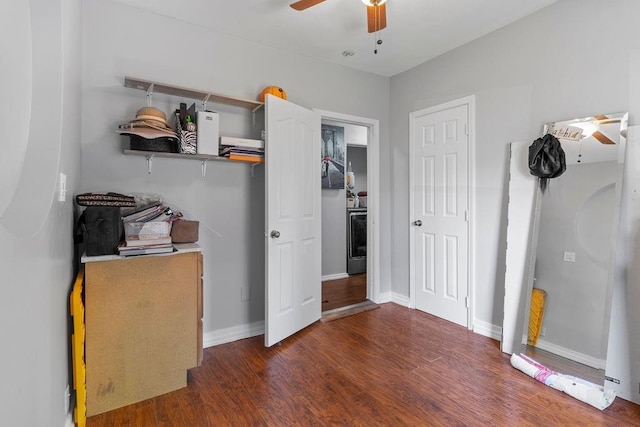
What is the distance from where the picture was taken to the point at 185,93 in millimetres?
2488

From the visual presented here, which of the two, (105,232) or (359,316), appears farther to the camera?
(359,316)

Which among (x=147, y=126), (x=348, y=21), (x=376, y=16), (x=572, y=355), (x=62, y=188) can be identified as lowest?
(x=572, y=355)

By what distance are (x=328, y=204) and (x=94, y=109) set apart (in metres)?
3.22

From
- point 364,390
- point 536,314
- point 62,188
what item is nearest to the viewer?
point 62,188

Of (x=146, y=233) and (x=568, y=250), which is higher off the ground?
(x=146, y=233)

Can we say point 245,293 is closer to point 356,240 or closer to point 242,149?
point 242,149

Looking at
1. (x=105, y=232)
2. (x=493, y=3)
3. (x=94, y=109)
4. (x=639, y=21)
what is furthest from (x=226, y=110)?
(x=639, y=21)

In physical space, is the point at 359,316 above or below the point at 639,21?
below

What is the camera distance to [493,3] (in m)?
2.42

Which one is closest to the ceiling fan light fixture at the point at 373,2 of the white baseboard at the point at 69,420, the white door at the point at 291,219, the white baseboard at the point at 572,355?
the white door at the point at 291,219

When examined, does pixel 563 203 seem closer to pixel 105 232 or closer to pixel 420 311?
pixel 420 311

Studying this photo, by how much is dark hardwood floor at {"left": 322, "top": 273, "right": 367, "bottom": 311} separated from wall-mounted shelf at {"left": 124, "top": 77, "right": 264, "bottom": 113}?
229cm

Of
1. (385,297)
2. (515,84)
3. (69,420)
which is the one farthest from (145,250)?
A: (515,84)

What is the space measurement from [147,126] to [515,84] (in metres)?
2.90
